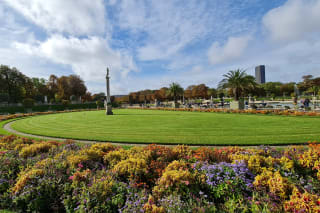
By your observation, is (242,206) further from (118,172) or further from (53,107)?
(53,107)

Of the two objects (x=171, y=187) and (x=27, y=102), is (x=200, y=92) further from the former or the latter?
(x=171, y=187)

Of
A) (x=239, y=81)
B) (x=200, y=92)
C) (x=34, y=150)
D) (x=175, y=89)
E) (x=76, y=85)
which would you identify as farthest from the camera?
(x=200, y=92)

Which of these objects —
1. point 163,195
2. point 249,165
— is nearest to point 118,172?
point 163,195

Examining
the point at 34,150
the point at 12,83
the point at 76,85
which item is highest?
the point at 76,85

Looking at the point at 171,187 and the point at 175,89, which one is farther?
the point at 175,89

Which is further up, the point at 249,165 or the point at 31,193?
the point at 249,165

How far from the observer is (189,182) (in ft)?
10.8

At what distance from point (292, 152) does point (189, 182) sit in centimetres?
348

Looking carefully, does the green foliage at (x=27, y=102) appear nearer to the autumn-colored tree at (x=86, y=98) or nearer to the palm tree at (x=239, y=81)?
the autumn-colored tree at (x=86, y=98)

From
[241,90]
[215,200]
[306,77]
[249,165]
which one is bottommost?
[215,200]

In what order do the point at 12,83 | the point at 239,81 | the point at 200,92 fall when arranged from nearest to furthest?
the point at 239,81, the point at 12,83, the point at 200,92

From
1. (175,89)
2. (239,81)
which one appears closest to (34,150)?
(239,81)

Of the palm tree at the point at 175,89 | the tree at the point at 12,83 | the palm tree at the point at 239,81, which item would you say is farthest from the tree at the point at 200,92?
the tree at the point at 12,83

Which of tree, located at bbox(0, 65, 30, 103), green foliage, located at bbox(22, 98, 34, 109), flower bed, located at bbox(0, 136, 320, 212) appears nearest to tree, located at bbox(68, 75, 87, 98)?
tree, located at bbox(0, 65, 30, 103)
